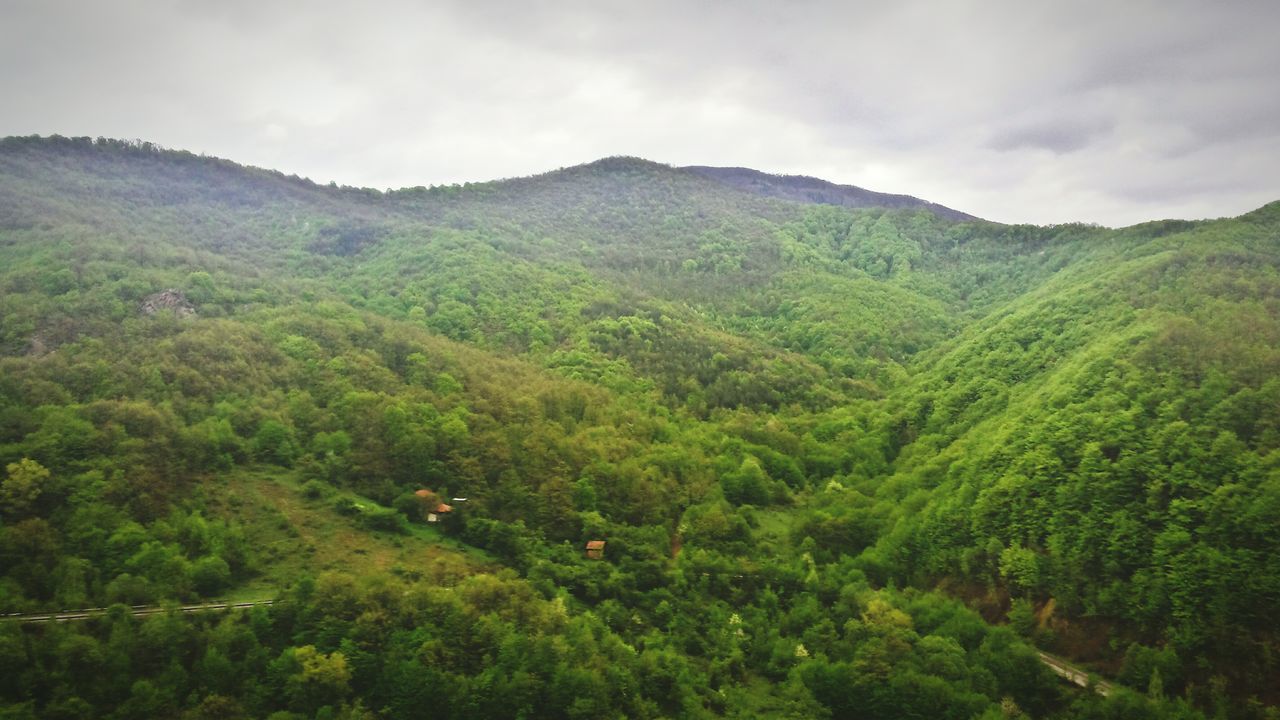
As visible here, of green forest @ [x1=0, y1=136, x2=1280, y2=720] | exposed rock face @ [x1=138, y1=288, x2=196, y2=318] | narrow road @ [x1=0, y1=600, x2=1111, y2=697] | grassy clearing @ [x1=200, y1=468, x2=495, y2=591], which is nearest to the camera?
narrow road @ [x1=0, y1=600, x2=1111, y2=697]

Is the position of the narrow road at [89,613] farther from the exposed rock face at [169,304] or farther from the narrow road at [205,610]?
the exposed rock face at [169,304]

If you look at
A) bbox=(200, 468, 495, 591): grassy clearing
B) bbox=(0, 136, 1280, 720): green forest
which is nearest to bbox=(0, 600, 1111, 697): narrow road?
bbox=(0, 136, 1280, 720): green forest

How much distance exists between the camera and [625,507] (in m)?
75.4

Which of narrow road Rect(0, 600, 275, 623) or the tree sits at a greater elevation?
the tree

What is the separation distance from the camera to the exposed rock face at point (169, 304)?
323ft

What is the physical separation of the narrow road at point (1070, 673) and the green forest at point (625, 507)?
57 cm

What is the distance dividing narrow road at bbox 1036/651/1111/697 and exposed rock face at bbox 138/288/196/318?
359 ft

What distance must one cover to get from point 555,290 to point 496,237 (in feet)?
147

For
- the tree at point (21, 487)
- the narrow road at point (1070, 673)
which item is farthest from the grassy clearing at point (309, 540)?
the narrow road at point (1070, 673)

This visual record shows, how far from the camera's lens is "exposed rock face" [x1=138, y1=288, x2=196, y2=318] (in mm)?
98562

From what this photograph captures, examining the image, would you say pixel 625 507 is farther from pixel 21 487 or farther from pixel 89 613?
pixel 21 487

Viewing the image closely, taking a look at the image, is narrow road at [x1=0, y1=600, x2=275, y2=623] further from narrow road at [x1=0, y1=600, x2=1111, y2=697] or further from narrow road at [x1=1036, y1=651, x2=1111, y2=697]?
narrow road at [x1=1036, y1=651, x2=1111, y2=697]

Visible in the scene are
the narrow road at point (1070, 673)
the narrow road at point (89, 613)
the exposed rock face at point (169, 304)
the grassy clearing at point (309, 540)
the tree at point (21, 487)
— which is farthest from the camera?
the exposed rock face at point (169, 304)

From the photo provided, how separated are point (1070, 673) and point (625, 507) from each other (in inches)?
1622
